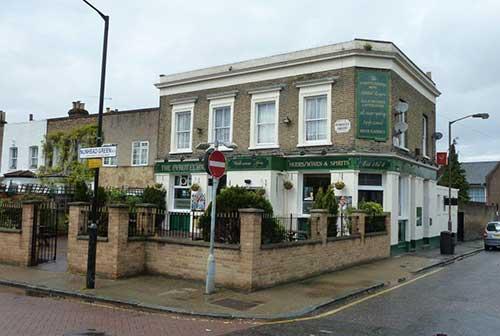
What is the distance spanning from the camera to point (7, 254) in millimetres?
15320

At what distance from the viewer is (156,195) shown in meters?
25.3

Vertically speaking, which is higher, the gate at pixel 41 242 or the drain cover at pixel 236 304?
the gate at pixel 41 242

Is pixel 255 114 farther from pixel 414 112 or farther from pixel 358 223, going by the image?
pixel 358 223

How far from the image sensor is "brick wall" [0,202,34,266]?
48.5 ft

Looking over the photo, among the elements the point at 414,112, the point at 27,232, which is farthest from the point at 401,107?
the point at 27,232

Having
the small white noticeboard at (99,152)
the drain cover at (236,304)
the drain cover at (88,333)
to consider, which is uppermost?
the small white noticeboard at (99,152)

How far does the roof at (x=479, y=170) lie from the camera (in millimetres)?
63031

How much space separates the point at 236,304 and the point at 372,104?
42.1 feet

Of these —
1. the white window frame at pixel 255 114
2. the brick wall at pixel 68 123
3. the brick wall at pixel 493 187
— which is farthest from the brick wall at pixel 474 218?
the brick wall at pixel 68 123

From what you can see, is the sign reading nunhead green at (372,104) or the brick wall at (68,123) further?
the brick wall at (68,123)

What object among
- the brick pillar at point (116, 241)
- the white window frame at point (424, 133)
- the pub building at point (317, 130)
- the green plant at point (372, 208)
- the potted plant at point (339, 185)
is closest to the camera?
the brick pillar at point (116, 241)

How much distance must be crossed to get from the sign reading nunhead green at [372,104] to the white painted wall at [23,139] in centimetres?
2471

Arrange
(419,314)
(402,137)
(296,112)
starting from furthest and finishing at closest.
Result: (402,137), (296,112), (419,314)

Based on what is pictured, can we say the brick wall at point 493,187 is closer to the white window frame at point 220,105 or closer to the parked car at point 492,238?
the parked car at point 492,238
